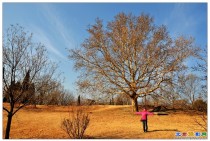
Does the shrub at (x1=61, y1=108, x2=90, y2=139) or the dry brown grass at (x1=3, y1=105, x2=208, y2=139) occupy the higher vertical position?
the shrub at (x1=61, y1=108, x2=90, y2=139)


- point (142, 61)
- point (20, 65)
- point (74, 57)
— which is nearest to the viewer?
point (20, 65)

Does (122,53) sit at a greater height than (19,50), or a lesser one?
greater

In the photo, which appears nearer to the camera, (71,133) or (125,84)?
(71,133)

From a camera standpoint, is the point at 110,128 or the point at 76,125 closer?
the point at 76,125

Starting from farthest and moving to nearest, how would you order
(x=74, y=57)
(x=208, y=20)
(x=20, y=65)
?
(x=74, y=57), (x=20, y=65), (x=208, y=20)

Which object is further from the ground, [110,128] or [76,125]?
[76,125]

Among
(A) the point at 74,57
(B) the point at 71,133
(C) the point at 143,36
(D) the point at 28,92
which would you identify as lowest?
(B) the point at 71,133

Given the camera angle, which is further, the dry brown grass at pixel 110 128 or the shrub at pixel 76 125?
the dry brown grass at pixel 110 128

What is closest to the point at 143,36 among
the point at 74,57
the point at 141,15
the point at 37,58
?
the point at 141,15

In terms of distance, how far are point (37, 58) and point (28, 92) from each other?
1.53m

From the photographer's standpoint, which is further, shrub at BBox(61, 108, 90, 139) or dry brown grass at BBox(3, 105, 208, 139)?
dry brown grass at BBox(3, 105, 208, 139)

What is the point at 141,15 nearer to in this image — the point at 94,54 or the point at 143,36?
the point at 143,36

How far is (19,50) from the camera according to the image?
11297mm

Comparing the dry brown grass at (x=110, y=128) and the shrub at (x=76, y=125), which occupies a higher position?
the shrub at (x=76, y=125)
